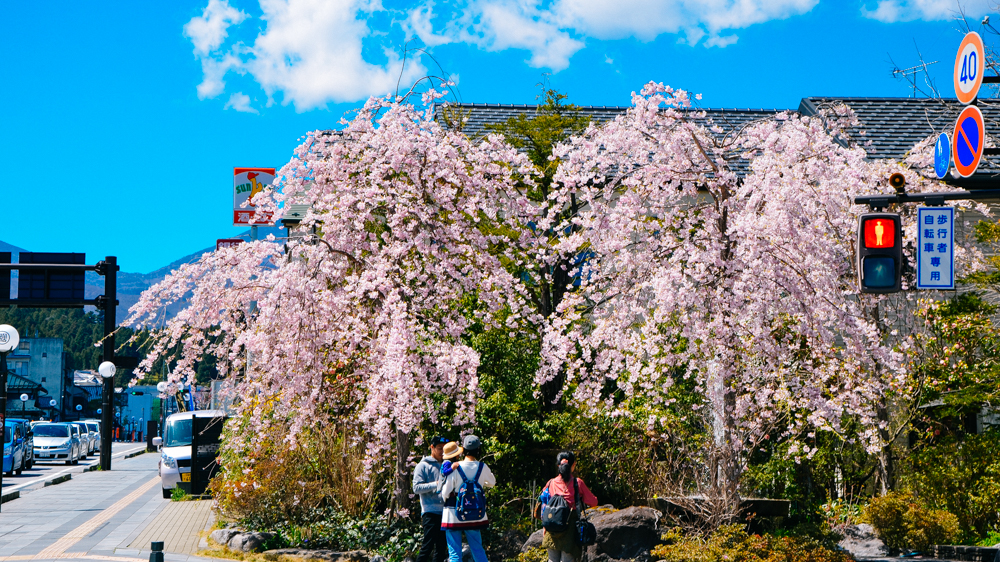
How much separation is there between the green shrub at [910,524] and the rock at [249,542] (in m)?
9.18

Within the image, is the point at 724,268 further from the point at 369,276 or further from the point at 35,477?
the point at 35,477

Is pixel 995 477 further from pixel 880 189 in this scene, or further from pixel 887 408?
pixel 880 189

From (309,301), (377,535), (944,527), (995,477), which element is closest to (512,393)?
(377,535)

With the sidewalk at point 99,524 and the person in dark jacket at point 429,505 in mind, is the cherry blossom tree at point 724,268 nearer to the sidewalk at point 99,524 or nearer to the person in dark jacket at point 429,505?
the person in dark jacket at point 429,505

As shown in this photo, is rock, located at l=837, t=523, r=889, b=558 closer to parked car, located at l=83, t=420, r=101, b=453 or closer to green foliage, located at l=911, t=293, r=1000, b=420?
green foliage, located at l=911, t=293, r=1000, b=420

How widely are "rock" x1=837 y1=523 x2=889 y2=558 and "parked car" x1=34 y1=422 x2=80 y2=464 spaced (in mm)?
35747

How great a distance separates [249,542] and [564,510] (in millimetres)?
5479

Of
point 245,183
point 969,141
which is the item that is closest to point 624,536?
point 969,141

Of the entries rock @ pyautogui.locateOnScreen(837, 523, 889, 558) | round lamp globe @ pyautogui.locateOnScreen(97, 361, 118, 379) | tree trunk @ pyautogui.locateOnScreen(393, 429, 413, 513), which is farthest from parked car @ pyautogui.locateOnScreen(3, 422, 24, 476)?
rock @ pyautogui.locateOnScreen(837, 523, 889, 558)

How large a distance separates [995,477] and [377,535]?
9.67 metres

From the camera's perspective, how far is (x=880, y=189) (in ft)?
48.9

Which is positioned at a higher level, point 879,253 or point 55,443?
point 879,253

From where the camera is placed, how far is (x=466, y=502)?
9.35 m

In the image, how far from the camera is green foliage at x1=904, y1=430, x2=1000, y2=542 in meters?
13.2
